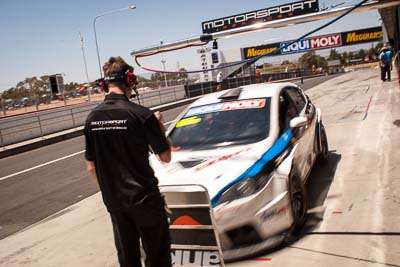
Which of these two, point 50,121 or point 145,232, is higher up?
point 145,232

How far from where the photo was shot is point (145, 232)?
2.56 meters

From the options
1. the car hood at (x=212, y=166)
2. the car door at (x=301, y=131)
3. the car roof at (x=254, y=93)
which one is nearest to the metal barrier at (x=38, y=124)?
the car roof at (x=254, y=93)

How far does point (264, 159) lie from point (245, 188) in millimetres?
502

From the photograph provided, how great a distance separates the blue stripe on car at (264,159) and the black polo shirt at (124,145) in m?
1.06

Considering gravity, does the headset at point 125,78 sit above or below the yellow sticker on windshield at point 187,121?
above

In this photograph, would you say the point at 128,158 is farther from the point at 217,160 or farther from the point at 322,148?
the point at 322,148

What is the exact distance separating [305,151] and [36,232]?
3860 mm

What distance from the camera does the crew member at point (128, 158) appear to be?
8.10 feet

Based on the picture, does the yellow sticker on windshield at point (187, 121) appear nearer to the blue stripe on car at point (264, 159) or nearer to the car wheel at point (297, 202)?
the blue stripe on car at point (264, 159)

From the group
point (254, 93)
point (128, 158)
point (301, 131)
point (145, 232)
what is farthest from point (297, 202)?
point (128, 158)

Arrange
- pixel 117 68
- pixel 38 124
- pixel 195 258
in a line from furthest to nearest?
pixel 38 124
pixel 195 258
pixel 117 68

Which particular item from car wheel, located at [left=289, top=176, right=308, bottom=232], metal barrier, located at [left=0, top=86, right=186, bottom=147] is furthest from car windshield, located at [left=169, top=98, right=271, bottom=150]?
metal barrier, located at [left=0, top=86, right=186, bottom=147]

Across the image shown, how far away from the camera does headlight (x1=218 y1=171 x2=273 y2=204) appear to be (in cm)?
350

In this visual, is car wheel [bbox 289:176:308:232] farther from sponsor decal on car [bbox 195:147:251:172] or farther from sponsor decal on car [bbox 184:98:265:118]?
sponsor decal on car [bbox 184:98:265:118]
